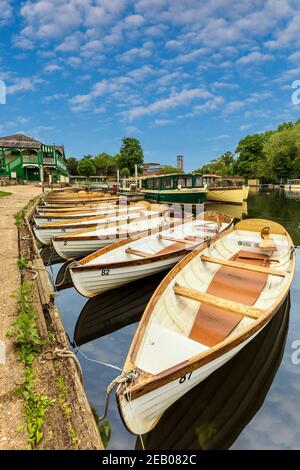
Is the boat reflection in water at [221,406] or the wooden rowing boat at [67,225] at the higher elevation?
the wooden rowing boat at [67,225]

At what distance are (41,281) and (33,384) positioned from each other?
9.45 feet

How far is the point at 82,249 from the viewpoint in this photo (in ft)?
27.2

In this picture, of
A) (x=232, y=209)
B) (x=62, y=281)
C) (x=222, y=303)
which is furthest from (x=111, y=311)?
(x=232, y=209)

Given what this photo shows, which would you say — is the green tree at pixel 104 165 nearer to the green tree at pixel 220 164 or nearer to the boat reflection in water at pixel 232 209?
the green tree at pixel 220 164

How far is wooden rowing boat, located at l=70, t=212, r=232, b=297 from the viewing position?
5.65m

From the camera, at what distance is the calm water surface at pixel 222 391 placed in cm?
309

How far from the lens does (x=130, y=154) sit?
232ft

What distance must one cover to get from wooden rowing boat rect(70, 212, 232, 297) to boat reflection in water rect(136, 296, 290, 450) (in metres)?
2.92

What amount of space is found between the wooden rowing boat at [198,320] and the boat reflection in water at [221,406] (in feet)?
1.85

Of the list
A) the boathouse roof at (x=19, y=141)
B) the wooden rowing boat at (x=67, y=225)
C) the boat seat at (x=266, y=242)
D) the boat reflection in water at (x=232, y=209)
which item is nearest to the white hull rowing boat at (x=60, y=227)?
the wooden rowing boat at (x=67, y=225)

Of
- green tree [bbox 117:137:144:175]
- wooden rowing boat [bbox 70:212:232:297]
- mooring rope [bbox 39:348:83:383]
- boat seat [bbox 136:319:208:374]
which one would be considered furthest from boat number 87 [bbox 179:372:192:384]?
green tree [bbox 117:137:144:175]

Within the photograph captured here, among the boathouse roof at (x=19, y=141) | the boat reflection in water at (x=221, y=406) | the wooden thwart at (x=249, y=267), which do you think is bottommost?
the boat reflection in water at (x=221, y=406)
